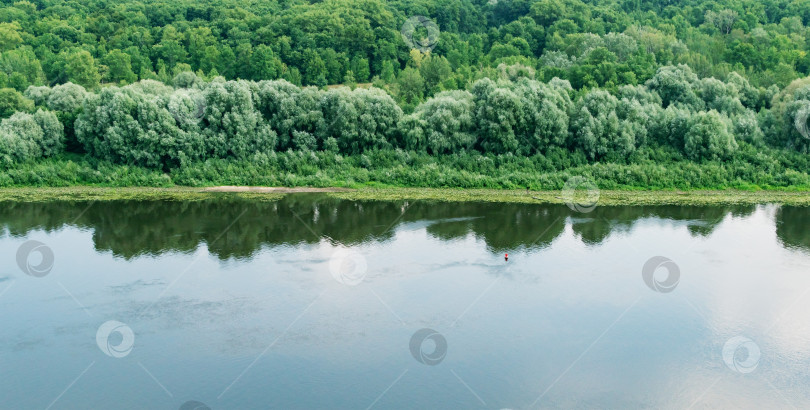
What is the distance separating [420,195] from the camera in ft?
152

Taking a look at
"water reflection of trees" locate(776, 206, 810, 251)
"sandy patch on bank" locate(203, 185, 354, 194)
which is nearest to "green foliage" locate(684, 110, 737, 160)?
"water reflection of trees" locate(776, 206, 810, 251)

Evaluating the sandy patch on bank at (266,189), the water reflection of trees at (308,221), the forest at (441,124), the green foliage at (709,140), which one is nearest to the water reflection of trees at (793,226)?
the water reflection of trees at (308,221)

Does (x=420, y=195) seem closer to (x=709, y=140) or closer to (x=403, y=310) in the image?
(x=403, y=310)

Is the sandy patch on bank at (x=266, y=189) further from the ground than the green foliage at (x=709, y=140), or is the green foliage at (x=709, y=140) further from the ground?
the green foliage at (x=709, y=140)

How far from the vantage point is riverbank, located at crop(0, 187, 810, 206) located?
4512 cm

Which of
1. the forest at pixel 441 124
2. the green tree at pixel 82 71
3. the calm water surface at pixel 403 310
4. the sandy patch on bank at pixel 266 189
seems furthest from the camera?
the green tree at pixel 82 71

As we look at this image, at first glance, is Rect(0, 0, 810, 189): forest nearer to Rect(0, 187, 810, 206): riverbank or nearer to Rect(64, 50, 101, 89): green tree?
Rect(64, 50, 101, 89): green tree

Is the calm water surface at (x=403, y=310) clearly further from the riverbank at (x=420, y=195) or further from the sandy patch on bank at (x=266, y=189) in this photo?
the sandy patch on bank at (x=266, y=189)

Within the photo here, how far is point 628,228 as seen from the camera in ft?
128

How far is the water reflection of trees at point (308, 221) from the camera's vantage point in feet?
121

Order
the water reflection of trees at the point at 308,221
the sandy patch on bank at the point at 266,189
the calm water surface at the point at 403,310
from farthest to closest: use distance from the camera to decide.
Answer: the sandy patch on bank at the point at 266,189
the water reflection of trees at the point at 308,221
the calm water surface at the point at 403,310

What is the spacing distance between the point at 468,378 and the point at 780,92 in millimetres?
43804

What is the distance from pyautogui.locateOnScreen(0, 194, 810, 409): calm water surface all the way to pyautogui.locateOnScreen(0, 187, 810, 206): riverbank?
3290mm

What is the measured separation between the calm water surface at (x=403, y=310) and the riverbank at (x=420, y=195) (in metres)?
3.29
